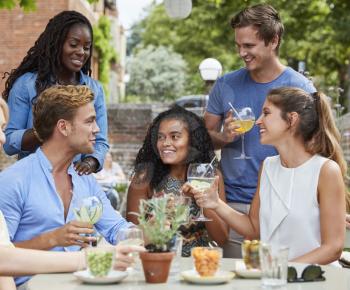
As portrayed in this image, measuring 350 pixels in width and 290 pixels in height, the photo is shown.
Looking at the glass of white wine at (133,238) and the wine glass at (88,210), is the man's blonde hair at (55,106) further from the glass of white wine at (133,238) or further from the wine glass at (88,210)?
the glass of white wine at (133,238)

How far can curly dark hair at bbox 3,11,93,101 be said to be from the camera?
181 inches

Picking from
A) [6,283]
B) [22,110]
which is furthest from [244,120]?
[6,283]

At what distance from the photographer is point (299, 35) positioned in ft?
74.7

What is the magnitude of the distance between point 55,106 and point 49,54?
93cm

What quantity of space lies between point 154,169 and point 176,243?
164 centimetres

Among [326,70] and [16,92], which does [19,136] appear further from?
[326,70]

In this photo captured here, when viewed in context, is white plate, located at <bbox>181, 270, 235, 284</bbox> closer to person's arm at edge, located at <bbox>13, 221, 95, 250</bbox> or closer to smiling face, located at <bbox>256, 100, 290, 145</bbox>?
person's arm at edge, located at <bbox>13, 221, 95, 250</bbox>

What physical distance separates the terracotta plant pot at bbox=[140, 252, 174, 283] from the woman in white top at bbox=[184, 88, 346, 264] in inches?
32.4

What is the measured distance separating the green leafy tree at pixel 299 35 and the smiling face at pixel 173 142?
11.4m

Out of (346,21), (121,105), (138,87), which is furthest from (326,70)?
(138,87)

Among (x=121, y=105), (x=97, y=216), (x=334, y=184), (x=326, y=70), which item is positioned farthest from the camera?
(x=326, y=70)

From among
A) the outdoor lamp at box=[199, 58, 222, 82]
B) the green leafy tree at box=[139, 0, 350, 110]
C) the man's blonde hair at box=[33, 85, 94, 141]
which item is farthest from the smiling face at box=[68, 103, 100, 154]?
the green leafy tree at box=[139, 0, 350, 110]

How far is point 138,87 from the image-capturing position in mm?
41688

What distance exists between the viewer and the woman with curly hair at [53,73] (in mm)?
4555
